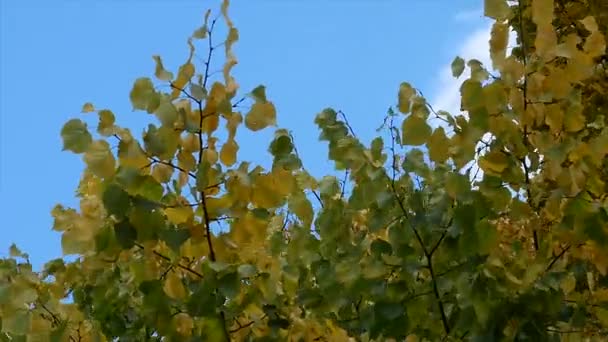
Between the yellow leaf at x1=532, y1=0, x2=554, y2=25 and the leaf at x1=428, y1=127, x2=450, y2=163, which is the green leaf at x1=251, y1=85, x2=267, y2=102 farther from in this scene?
the yellow leaf at x1=532, y1=0, x2=554, y2=25

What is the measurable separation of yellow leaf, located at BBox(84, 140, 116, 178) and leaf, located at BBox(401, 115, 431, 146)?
0.60 metres

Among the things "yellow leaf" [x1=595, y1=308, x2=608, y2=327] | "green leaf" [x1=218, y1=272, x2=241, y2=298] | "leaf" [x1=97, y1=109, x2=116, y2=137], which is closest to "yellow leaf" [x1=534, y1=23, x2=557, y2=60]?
"yellow leaf" [x1=595, y1=308, x2=608, y2=327]

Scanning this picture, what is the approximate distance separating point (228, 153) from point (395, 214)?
1.31ft

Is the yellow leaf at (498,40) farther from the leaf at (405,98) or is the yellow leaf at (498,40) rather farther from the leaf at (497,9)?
the leaf at (405,98)

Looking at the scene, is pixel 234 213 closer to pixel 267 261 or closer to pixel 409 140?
pixel 267 261

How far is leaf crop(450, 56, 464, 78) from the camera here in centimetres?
198

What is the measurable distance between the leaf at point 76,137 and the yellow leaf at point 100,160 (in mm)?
13

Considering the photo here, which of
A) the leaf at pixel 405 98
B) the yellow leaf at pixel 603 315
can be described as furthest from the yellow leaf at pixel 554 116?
the yellow leaf at pixel 603 315

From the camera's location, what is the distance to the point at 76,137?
68.0 inches

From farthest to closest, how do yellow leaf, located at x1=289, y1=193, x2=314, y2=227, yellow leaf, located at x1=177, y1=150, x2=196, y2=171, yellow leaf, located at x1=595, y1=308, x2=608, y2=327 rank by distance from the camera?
1. yellow leaf, located at x1=289, y1=193, x2=314, y2=227
2. yellow leaf, located at x1=595, y1=308, x2=608, y2=327
3. yellow leaf, located at x1=177, y1=150, x2=196, y2=171

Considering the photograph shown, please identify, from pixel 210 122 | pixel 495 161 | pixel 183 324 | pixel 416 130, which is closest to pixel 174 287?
pixel 183 324

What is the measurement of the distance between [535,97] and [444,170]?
0.31m

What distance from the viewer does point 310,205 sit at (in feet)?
7.21

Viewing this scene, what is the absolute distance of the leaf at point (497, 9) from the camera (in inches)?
75.8
